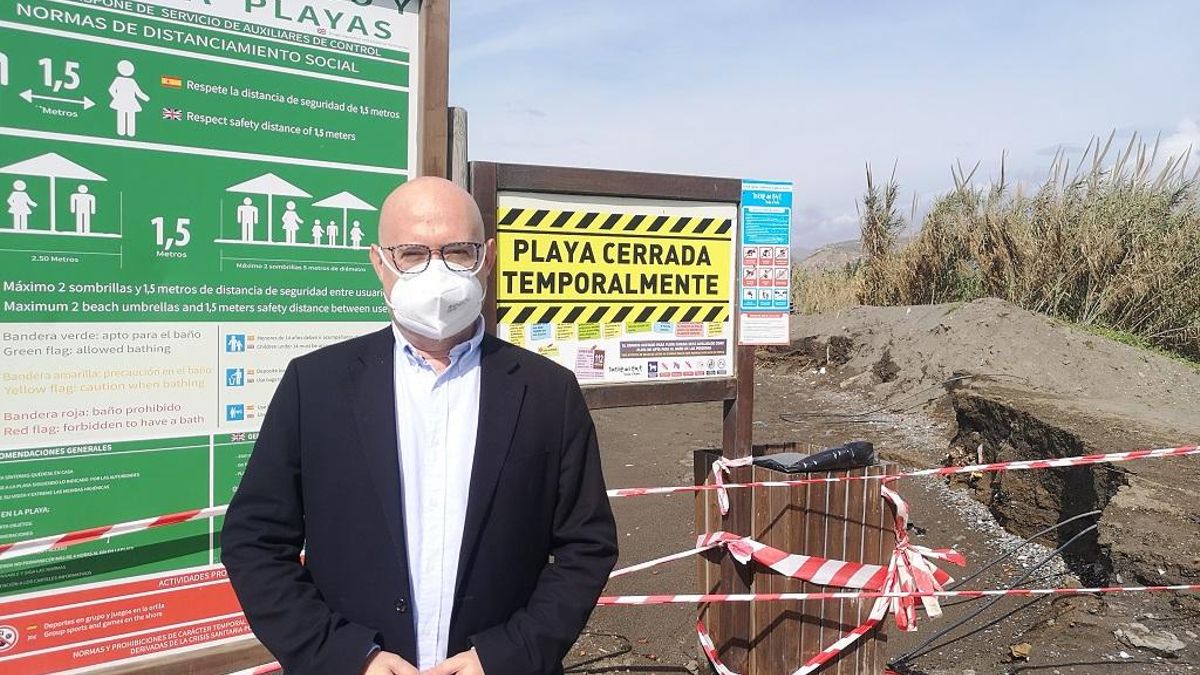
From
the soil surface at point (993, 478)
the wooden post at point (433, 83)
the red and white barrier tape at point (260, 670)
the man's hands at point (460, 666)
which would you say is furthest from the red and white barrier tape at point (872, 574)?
the man's hands at point (460, 666)

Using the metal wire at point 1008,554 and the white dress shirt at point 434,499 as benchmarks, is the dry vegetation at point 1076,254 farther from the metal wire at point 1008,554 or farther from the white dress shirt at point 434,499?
the white dress shirt at point 434,499

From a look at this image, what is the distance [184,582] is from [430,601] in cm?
142

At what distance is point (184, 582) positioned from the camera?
2.86 m

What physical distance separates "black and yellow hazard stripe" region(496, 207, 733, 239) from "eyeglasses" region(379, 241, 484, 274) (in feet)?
4.47

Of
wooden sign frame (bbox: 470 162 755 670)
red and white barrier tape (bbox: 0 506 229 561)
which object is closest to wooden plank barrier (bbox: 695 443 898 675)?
wooden sign frame (bbox: 470 162 755 670)

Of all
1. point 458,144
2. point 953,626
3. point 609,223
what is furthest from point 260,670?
point 953,626

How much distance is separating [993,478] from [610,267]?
18.5ft

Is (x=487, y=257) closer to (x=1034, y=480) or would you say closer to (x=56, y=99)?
(x=56, y=99)

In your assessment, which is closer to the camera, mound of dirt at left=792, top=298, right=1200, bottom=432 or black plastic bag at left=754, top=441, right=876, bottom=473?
black plastic bag at left=754, top=441, right=876, bottom=473

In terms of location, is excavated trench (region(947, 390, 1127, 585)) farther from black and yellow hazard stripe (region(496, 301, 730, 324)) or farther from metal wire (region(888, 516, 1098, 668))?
black and yellow hazard stripe (region(496, 301, 730, 324))

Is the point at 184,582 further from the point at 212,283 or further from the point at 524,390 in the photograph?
the point at 524,390

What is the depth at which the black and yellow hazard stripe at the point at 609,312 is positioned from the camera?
3467mm

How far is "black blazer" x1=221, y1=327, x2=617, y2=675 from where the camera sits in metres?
1.86

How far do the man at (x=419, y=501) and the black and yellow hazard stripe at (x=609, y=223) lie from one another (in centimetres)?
138
